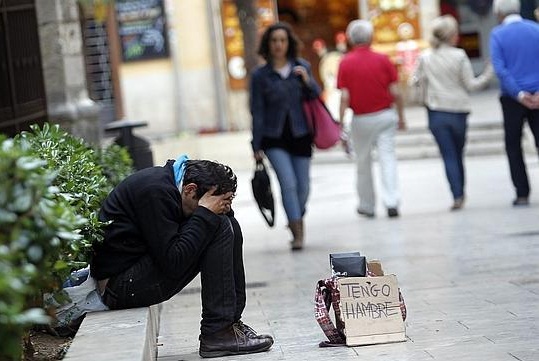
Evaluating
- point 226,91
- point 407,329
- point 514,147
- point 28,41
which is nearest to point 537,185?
point 514,147

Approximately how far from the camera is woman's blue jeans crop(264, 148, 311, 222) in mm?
10773

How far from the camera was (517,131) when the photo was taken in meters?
12.2

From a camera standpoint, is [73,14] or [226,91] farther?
[226,91]

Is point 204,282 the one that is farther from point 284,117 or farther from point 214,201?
point 284,117

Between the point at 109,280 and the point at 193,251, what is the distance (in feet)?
1.61

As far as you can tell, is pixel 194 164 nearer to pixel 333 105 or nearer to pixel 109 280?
pixel 109 280

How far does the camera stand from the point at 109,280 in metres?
6.52

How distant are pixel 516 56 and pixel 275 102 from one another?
2570mm

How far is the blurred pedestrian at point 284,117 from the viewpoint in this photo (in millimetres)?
10789

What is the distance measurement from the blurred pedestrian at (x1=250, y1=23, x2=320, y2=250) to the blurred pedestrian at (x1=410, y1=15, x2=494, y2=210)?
2.05m

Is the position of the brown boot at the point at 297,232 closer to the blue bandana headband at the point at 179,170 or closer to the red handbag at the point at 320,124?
the red handbag at the point at 320,124

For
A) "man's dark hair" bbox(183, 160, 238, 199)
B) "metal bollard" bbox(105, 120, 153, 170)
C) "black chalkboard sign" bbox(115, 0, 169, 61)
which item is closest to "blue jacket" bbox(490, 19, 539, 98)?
"metal bollard" bbox(105, 120, 153, 170)

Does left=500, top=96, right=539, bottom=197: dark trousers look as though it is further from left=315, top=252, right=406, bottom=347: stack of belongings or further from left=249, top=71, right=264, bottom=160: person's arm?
left=315, top=252, right=406, bottom=347: stack of belongings

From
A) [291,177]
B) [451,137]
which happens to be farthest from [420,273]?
[451,137]
